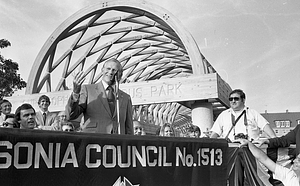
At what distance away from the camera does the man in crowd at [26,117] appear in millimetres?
4121

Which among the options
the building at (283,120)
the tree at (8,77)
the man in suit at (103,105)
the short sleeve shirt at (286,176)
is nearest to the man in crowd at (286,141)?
the short sleeve shirt at (286,176)

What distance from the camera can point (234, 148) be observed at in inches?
170

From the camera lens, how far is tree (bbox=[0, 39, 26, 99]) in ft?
65.0

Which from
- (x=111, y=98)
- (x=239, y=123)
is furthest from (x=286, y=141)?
(x=111, y=98)

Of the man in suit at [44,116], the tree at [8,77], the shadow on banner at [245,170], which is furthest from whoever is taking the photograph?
the tree at [8,77]

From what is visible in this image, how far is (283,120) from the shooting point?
8288 cm

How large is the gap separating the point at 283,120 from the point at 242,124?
84.1m

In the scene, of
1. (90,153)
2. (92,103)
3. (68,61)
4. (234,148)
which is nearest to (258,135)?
(234,148)

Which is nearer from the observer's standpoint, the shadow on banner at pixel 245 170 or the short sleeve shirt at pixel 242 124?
the shadow on banner at pixel 245 170

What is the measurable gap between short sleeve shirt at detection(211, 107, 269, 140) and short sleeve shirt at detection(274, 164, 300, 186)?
3.15 ft

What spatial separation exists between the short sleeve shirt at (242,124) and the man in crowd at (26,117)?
109 inches

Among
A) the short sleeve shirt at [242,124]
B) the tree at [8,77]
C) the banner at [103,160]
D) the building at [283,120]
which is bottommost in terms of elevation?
the banner at [103,160]

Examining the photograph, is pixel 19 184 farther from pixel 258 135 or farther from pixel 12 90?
pixel 12 90

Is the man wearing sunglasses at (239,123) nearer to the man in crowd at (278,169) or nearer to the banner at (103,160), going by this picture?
the man in crowd at (278,169)
